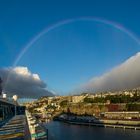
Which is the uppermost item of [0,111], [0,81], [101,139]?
[0,81]

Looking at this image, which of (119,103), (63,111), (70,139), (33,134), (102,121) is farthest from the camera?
(63,111)

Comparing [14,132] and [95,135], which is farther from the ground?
[14,132]

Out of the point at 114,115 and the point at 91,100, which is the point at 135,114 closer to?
the point at 114,115

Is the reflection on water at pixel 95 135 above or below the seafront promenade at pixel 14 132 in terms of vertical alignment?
below

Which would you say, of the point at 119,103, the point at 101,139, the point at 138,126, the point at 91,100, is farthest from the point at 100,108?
the point at 101,139

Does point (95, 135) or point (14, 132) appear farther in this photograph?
point (95, 135)

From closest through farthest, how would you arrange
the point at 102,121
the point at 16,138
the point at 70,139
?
the point at 16,138 → the point at 70,139 → the point at 102,121

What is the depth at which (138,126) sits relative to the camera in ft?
280

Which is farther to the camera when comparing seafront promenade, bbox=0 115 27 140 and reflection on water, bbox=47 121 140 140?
reflection on water, bbox=47 121 140 140

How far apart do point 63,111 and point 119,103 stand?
3466 cm

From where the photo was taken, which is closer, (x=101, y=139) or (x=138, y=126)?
(x=101, y=139)

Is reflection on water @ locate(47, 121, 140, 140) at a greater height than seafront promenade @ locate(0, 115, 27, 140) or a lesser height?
lesser

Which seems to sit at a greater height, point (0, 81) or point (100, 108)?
point (0, 81)

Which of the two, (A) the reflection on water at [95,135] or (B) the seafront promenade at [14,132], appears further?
(A) the reflection on water at [95,135]
